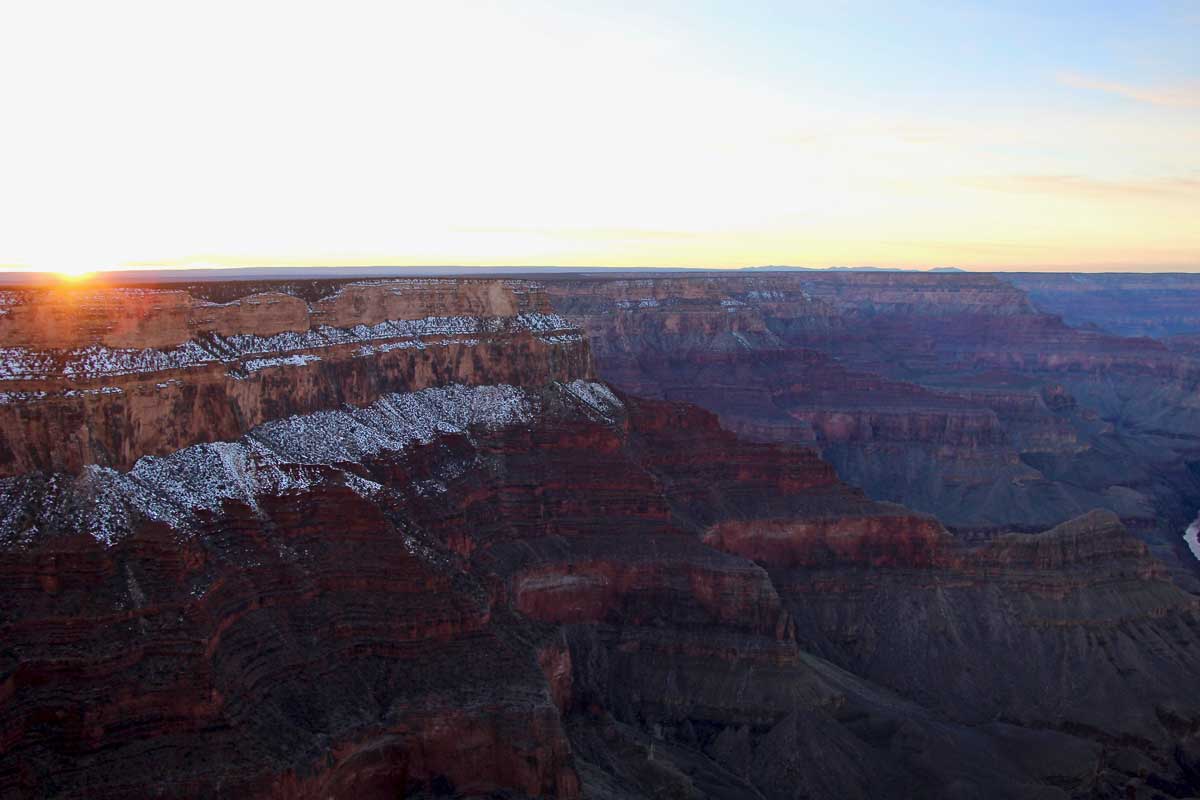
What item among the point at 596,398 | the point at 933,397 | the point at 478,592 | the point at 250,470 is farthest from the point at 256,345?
the point at 933,397

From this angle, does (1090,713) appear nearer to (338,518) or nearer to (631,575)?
(631,575)

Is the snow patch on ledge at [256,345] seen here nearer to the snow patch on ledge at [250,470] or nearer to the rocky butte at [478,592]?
the rocky butte at [478,592]

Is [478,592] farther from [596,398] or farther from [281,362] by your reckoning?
[596,398]

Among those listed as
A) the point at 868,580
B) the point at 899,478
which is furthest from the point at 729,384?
the point at 868,580

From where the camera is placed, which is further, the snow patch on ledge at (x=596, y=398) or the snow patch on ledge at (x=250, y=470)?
the snow patch on ledge at (x=596, y=398)

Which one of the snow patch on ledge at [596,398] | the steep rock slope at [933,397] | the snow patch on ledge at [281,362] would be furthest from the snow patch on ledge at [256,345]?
the steep rock slope at [933,397]

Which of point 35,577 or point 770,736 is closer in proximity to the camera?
point 35,577

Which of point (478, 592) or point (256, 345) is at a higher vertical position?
point (256, 345)

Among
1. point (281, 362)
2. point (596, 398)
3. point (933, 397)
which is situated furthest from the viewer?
point (933, 397)
